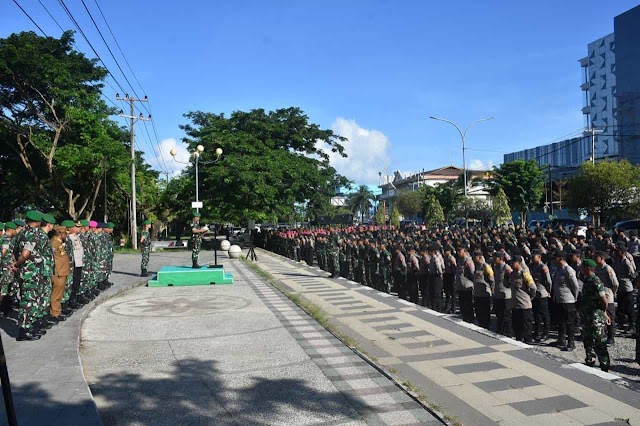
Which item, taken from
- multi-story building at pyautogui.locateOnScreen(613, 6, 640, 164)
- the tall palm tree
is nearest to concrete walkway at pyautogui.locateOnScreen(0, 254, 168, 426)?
multi-story building at pyautogui.locateOnScreen(613, 6, 640, 164)

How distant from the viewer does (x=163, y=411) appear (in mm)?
5145

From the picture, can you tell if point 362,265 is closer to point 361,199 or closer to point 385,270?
point 385,270

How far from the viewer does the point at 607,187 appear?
32000mm

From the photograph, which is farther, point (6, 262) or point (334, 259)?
point (334, 259)

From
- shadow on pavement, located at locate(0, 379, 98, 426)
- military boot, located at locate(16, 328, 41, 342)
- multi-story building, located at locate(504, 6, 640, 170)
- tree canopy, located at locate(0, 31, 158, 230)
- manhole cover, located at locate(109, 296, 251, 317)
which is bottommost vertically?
manhole cover, located at locate(109, 296, 251, 317)

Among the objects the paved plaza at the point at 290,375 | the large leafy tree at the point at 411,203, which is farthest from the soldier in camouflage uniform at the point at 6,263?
the large leafy tree at the point at 411,203

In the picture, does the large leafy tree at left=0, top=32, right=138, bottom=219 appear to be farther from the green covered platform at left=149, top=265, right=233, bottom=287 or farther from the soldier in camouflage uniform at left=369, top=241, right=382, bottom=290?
the soldier in camouflage uniform at left=369, top=241, right=382, bottom=290

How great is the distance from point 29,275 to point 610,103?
86616 millimetres

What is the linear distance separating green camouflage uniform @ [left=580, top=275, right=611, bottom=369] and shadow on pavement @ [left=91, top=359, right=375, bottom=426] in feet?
11.5

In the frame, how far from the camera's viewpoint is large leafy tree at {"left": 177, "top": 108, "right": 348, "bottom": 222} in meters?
32.3

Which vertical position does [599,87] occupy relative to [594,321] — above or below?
above

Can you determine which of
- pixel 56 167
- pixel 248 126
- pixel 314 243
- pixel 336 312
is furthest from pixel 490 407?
pixel 248 126

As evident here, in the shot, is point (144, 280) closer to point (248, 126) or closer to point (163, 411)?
point (163, 411)

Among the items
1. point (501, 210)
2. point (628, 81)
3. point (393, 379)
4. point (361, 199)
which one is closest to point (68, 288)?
point (393, 379)
